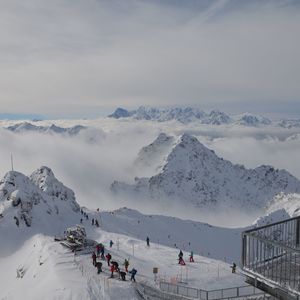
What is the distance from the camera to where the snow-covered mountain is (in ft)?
224

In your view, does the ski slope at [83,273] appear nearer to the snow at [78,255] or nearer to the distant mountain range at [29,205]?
the snow at [78,255]

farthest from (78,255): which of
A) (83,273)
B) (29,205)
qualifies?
(29,205)

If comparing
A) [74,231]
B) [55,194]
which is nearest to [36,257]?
[74,231]

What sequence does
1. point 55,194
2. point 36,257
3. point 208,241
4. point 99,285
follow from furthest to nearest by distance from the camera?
1. point 208,241
2. point 55,194
3. point 36,257
4. point 99,285

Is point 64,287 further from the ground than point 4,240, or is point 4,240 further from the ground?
point 64,287

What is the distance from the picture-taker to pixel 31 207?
7269 centimetres

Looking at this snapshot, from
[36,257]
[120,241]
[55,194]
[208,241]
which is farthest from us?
[208,241]

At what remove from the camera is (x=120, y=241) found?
61.3m

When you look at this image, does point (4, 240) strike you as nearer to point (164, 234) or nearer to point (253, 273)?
point (164, 234)

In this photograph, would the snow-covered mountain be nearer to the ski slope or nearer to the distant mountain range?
the distant mountain range

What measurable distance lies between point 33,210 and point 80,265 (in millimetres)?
36087

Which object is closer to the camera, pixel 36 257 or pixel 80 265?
pixel 80 265

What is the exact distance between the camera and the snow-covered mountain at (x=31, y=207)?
2692 inches

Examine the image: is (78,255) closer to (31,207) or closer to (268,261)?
(31,207)
